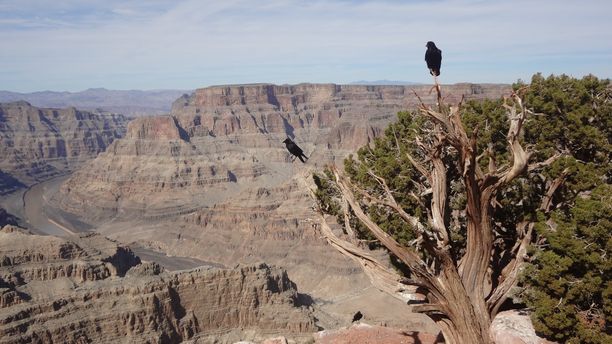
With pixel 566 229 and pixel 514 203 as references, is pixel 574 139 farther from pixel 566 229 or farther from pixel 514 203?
pixel 566 229

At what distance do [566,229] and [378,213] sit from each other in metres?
7.86

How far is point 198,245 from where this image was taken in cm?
11988

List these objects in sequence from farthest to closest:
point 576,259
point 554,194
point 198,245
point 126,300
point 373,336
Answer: point 198,245 → point 126,300 → point 373,336 → point 554,194 → point 576,259

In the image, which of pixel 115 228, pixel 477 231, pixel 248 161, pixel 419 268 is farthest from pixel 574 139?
pixel 248 161

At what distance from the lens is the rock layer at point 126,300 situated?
169ft

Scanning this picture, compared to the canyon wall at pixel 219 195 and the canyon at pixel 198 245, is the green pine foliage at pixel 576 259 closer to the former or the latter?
the canyon at pixel 198 245

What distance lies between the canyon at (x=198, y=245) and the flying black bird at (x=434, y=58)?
134cm

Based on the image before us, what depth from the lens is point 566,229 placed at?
16.3m

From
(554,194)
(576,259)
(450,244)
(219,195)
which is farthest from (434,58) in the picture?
(219,195)

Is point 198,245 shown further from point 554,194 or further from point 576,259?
point 576,259

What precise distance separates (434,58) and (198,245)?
111 metres

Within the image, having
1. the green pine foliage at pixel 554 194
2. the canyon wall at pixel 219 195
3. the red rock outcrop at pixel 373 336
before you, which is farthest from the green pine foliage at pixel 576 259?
the canyon wall at pixel 219 195

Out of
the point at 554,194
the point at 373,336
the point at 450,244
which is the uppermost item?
the point at 554,194

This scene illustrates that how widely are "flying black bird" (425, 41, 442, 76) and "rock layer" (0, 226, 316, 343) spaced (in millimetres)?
47367
